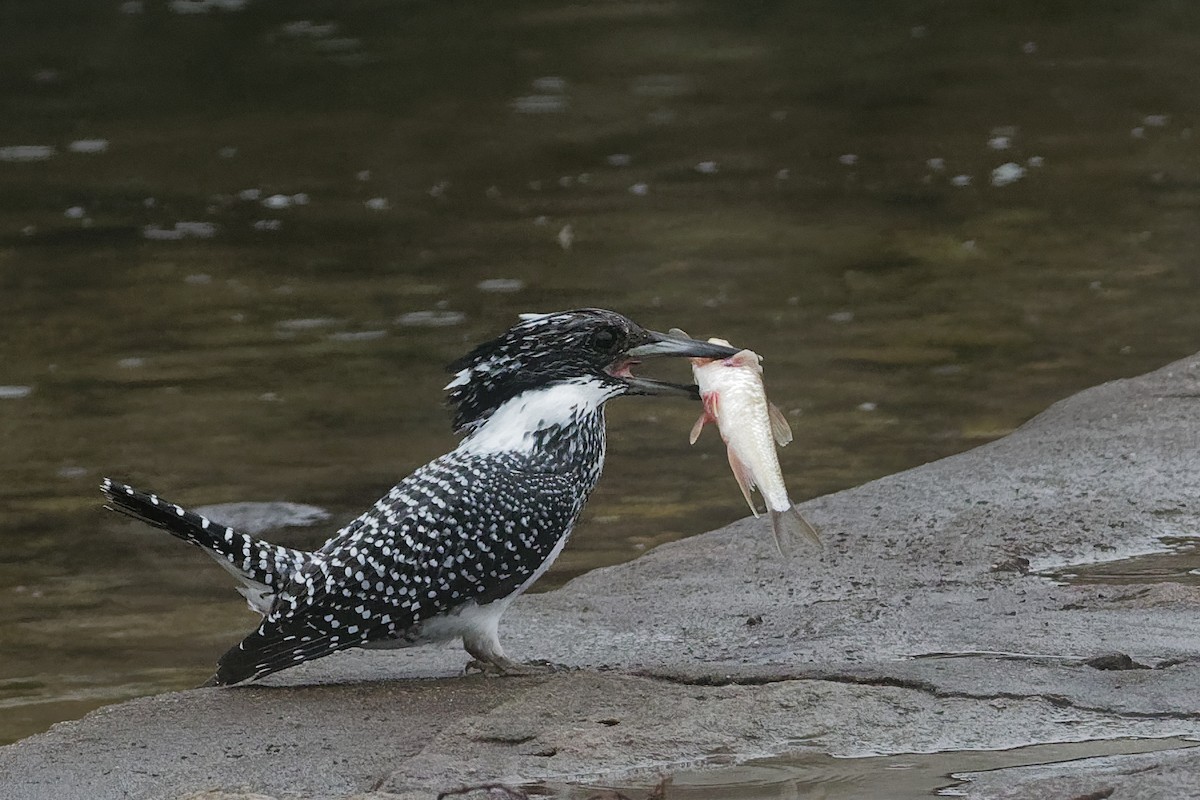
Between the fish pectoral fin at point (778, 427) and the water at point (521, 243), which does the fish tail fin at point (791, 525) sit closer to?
the fish pectoral fin at point (778, 427)

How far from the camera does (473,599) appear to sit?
500cm

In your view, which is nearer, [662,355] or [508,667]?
[508,667]

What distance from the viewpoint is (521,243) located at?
11102mm

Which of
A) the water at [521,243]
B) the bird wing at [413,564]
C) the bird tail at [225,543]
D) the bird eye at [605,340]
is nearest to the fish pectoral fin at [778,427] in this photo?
the bird eye at [605,340]

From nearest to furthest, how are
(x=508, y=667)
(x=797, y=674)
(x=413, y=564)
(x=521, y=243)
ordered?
(x=797, y=674) → (x=413, y=564) → (x=508, y=667) → (x=521, y=243)

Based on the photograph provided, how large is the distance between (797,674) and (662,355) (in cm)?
95

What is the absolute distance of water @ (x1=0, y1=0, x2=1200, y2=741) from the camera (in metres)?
7.69

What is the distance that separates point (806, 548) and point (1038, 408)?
2.55 meters

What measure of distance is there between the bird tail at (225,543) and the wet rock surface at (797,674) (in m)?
0.29

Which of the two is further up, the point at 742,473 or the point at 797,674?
the point at 742,473

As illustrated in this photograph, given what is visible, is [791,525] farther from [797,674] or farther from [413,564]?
[413,564]

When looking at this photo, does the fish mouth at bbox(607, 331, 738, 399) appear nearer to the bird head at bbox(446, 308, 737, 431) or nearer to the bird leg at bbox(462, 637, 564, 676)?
the bird head at bbox(446, 308, 737, 431)

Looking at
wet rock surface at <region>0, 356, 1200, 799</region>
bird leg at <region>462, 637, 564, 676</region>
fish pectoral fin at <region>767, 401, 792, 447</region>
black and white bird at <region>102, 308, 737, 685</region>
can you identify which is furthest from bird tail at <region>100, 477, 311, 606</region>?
fish pectoral fin at <region>767, 401, 792, 447</region>

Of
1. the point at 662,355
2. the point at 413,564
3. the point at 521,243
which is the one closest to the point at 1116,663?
the point at 662,355
